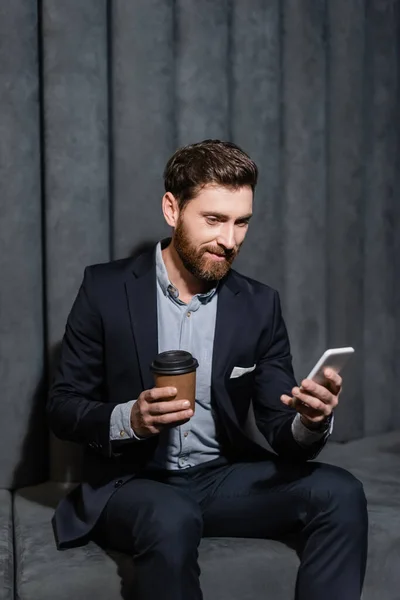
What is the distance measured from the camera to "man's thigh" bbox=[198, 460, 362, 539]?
1.73 meters

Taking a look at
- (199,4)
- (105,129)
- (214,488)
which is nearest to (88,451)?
(214,488)

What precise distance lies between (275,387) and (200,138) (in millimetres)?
637

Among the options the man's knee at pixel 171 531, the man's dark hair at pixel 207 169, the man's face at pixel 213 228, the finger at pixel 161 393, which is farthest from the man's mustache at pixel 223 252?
the man's knee at pixel 171 531

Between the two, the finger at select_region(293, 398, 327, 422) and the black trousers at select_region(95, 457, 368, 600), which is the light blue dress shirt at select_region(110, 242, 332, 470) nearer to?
the black trousers at select_region(95, 457, 368, 600)

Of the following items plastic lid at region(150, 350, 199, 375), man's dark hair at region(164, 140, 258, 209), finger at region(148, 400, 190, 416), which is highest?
man's dark hair at region(164, 140, 258, 209)

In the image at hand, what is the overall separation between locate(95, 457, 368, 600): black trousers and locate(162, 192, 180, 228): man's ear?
19.3 inches

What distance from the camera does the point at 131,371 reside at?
185cm

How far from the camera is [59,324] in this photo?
2.12 meters

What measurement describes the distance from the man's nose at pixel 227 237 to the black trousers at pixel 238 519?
0.44 m

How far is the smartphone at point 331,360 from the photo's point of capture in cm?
150

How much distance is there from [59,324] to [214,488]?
1.81 ft

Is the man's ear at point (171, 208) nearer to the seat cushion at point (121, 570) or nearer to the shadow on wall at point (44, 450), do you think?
the shadow on wall at point (44, 450)

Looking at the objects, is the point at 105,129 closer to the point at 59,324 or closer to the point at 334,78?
the point at 59,324

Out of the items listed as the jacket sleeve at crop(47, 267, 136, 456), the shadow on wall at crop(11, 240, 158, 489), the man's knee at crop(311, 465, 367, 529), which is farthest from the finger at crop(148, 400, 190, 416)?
the shadow on wall at crop(11, 240, 158, 489)
